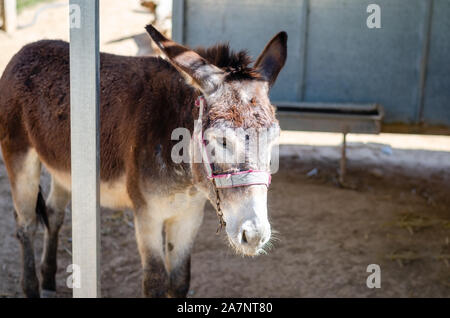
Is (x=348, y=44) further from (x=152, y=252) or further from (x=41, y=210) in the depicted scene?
(x=41, y=210)

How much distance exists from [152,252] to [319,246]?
2628 mm

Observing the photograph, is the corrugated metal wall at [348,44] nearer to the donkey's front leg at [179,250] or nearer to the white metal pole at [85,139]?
the donkey's front leg at [179,250]

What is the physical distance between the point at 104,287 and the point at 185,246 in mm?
1543

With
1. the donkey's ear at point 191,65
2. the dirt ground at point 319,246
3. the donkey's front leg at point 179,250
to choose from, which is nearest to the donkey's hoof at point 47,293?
the dirt ground at point 319,246

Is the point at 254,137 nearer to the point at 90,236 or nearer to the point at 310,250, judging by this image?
the point at 90,236

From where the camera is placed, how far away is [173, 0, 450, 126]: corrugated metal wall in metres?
6.59

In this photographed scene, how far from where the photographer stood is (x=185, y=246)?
14.4ft

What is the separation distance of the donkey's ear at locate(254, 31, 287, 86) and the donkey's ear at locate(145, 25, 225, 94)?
362 millimetres

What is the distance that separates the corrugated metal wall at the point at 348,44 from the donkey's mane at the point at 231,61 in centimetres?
317

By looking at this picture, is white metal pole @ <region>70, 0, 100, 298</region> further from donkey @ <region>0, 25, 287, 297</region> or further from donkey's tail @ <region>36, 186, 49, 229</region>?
donkey's tail @ <region>36, 186, 49, 229</region>

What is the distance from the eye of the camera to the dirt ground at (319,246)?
5.54 metres

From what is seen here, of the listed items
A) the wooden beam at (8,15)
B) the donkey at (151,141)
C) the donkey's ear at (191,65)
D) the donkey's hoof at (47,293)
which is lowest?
the donkey's hoof at (47,293)

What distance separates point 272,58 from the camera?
3594 mm

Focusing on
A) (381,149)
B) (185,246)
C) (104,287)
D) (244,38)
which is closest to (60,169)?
(185,246)
